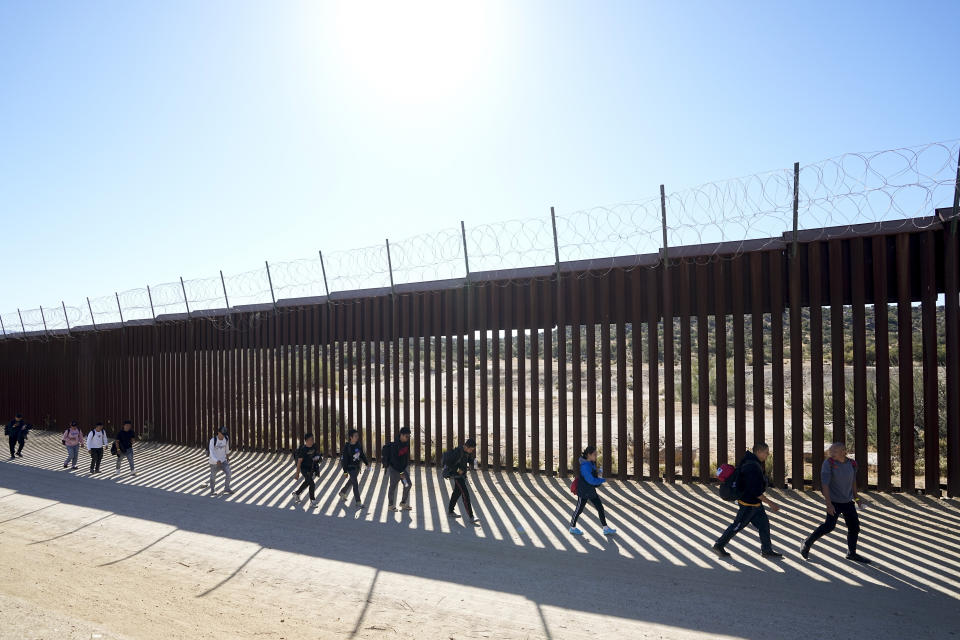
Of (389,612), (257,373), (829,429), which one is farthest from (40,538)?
(829,429)

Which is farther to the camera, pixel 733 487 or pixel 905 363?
pixel 905 363

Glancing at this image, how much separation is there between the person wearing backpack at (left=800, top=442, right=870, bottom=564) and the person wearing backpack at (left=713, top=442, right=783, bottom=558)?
17.5 inches

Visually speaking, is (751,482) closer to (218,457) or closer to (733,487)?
(733,487)

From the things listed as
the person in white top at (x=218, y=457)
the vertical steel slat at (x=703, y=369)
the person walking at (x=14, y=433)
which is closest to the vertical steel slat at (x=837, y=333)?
the vertical steel slat at (x=703, y=369)

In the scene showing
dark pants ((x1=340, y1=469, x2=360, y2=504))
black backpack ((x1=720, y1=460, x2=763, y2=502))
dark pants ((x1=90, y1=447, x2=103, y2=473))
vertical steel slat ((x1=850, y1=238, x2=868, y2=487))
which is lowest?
dark pants ((x1=90, y1=447, x2=103, y2=473))

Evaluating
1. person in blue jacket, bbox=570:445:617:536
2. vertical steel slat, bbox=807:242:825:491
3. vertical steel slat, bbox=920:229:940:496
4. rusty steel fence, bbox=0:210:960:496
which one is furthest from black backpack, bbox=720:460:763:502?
vertical steel slat, bbox=920:229:940:496

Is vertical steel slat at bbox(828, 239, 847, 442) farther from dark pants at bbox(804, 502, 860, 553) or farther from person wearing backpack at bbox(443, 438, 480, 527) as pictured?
person wearing backpack at bbox(443, 438, 480, 527)

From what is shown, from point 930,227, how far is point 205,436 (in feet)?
63.2

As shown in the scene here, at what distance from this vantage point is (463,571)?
7.63 meters

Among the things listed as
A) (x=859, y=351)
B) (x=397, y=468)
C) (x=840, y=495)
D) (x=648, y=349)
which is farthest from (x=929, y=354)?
(x=397, y=468)

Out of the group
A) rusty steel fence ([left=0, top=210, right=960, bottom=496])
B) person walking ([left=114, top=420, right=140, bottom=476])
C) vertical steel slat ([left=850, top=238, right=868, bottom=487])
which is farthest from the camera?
person walking ([left=114, top=420, right=140, bottom=476])

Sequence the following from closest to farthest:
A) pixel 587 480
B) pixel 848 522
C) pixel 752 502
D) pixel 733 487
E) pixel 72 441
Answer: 1. pixel 848 522
2. pixel 752 502
3. pixel 733 487
4. pixel 587 480
5. pixel 72 441

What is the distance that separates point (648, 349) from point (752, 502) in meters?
5.18

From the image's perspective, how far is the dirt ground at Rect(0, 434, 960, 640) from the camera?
5.94 metres
